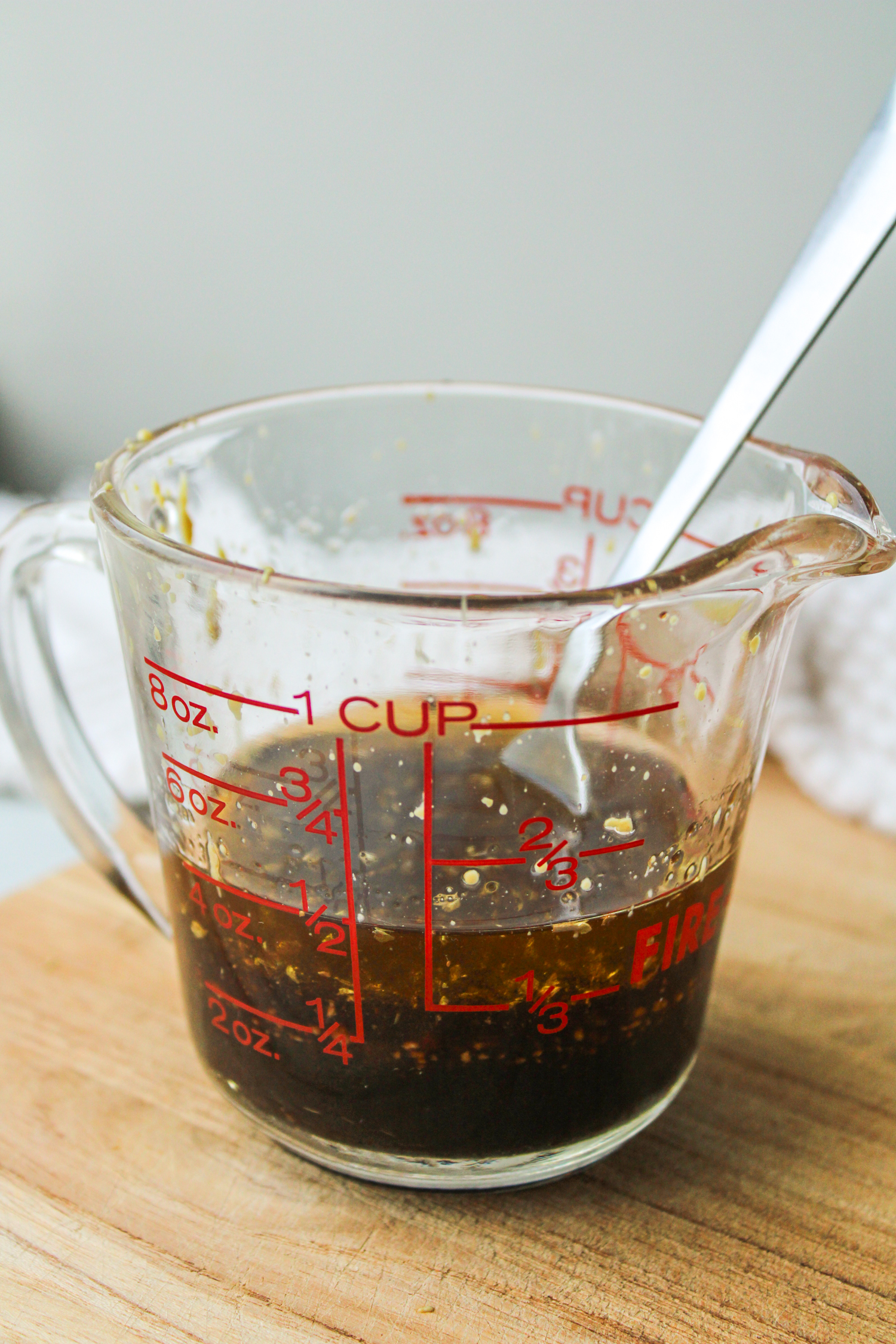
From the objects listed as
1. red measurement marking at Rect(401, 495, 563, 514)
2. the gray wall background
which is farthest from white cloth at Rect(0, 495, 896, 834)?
red measurement marking at Rect(401, 495, 563, 514)

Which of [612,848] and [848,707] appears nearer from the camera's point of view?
[612,848]

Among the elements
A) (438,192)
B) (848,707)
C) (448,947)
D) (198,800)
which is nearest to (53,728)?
(198,800)

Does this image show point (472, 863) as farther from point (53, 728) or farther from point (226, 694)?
point (53, 728)

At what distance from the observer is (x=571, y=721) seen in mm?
395

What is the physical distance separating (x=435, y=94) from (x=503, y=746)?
0.88 meters

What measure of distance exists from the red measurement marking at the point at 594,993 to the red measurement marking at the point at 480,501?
30 centimetres

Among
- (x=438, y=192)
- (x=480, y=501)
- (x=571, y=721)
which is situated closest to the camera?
(x=571, y=721)

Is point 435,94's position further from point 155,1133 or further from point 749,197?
point 155,1133

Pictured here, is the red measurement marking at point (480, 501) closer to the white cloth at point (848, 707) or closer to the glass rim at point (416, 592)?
the glass rim at point (416, 592)

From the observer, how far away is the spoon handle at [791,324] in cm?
44

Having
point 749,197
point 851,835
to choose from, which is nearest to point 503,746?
point 851,835

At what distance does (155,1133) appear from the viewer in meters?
0.55

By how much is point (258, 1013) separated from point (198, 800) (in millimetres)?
91

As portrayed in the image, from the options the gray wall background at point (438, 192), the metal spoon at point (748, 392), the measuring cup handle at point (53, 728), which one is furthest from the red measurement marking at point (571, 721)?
the gray wall background at point (438, 192)
